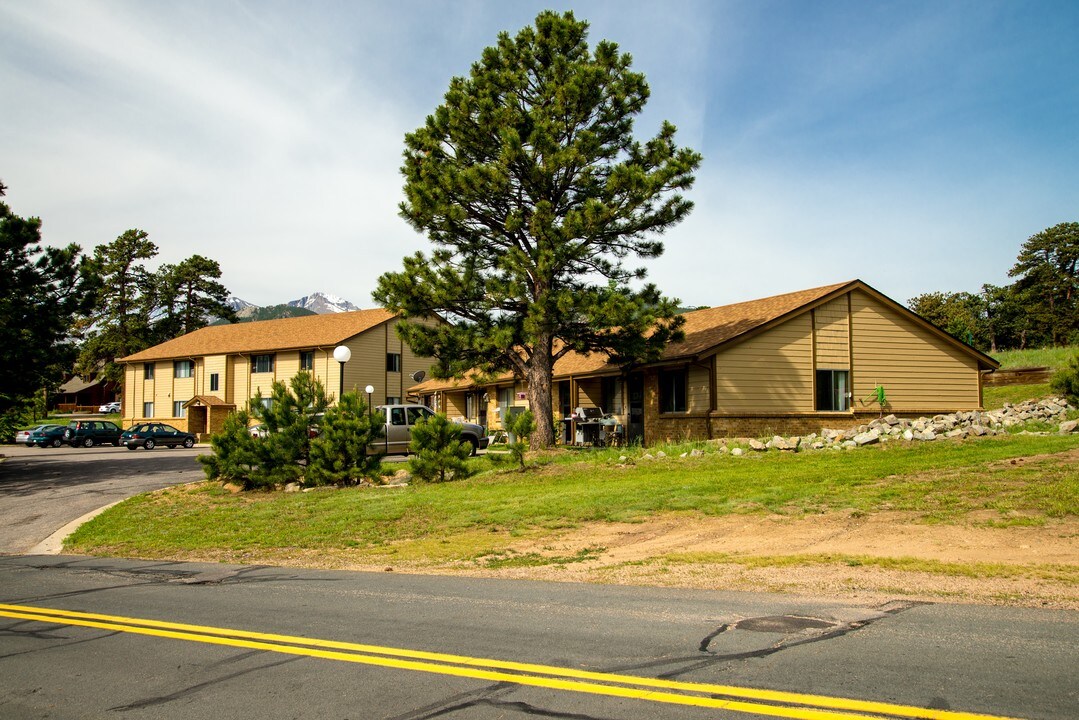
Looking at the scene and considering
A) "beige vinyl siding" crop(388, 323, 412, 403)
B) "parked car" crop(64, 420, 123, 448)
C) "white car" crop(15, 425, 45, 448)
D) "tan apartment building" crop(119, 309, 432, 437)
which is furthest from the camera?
"beige vinyl siding" crop(388, 323, 412, 403)

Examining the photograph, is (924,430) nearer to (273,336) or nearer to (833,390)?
(833,390)

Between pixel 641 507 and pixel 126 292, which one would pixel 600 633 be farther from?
pixel 126 292

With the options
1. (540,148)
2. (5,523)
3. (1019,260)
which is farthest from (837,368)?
(1019,260)

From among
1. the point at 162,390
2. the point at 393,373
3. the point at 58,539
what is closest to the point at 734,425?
the point at 58,539

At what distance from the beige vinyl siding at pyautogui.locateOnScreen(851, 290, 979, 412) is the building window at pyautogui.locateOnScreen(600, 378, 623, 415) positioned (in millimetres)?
7951

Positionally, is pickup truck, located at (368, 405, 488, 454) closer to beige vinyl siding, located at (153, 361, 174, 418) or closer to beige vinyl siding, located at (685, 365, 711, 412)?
beige vinyl siding, located at (685, 365, 711, 412)

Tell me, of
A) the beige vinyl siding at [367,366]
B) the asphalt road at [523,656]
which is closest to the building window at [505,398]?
the beige vinyl siding at [367,366]

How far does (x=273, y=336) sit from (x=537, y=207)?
3642cm

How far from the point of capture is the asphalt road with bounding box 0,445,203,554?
16234 mm

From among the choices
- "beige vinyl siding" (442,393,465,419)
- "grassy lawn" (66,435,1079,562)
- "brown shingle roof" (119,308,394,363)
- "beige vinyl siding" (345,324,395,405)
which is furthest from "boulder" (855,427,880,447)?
"beige vinyl siding" (345,324,395,405)

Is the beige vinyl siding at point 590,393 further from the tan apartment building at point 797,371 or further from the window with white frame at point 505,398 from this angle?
the window with white frame at point 505,398

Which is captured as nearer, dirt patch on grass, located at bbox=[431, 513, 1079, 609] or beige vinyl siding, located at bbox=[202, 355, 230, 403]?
dirt patch on grass, located at bbox=[431, 513, 1079, 609]

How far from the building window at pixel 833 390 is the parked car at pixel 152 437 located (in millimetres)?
34065

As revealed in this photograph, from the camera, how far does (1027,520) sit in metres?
9.80
